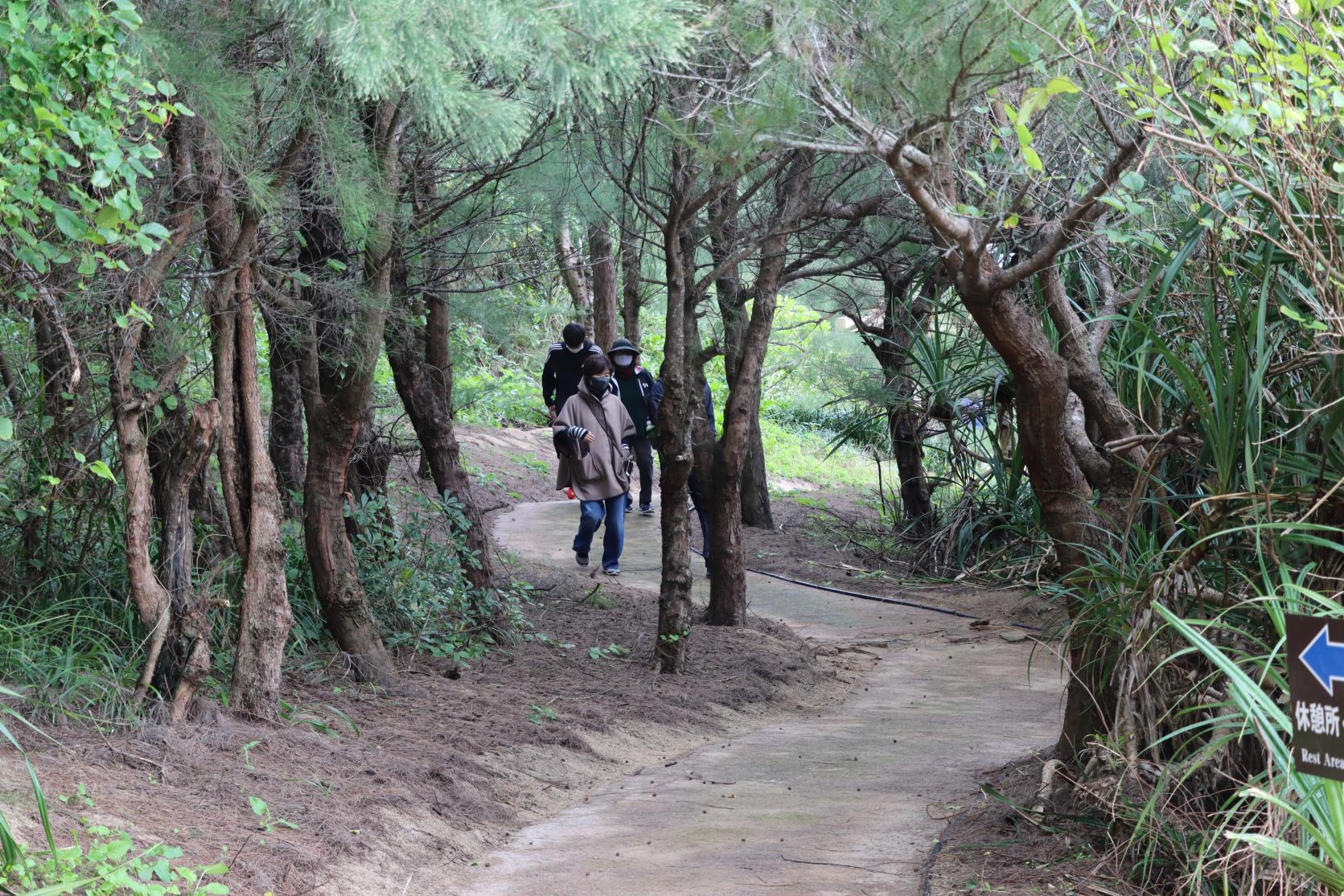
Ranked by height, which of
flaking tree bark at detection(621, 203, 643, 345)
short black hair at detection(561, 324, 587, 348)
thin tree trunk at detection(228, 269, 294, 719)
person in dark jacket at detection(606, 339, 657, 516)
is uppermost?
flaking tree bark at detection(621, 203, 643, 345)

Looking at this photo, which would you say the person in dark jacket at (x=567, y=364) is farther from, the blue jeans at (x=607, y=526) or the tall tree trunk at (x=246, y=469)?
the tall tree trunk at (x=246, y=469)

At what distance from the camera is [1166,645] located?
3984 mm

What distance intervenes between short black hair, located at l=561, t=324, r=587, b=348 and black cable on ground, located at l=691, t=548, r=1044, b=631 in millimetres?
2863

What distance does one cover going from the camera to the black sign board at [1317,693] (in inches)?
95.3

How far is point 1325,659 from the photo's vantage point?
8.08 ft

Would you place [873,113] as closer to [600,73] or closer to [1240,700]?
[600,73]

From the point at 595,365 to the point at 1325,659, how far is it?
24.5 feet

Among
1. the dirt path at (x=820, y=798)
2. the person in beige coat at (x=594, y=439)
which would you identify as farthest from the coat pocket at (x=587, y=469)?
the dirt path at (x=820, y=798)

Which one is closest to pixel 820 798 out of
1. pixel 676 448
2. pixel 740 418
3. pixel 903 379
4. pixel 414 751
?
pixel 414 751

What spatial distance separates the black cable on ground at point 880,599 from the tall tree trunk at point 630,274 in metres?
2.63

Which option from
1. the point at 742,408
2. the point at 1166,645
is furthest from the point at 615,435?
the point at 1166,645

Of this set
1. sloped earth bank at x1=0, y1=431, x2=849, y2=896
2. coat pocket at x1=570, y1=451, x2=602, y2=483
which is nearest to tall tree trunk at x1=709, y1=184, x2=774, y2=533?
coat pocket at x1=570, y1=451, x2=602, y2=483

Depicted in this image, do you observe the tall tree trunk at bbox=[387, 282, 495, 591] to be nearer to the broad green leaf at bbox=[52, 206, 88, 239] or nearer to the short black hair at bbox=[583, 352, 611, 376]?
the short black hair at bbox=[583, 352, 611, 376]

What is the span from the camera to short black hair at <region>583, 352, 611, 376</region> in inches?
378
